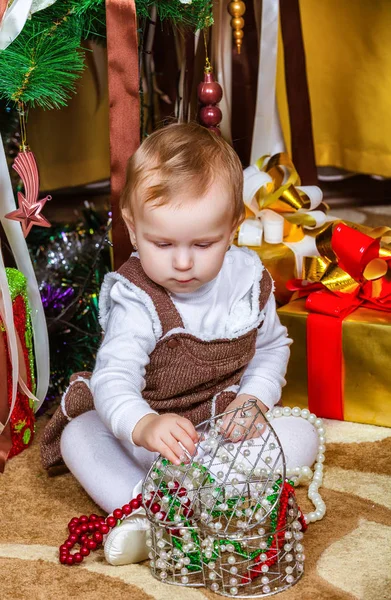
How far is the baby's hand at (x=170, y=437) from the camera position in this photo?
39.6 inches

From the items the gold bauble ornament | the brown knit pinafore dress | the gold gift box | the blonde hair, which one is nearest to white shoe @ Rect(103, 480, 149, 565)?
the brown knit pinafore dress

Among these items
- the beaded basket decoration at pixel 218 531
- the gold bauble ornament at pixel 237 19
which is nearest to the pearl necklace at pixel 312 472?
the beaded basket decoration at pixel 218 531

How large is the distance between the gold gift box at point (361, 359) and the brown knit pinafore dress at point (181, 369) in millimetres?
205

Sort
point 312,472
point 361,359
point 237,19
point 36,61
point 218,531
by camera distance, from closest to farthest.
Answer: point 218,531 → point 36,61 → point 312,472 → point 361,359 → point 237,19

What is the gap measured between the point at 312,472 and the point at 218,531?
36 centimetres

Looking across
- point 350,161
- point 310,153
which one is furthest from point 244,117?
point 350,161

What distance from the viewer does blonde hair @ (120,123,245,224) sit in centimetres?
112

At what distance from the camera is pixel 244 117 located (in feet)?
7.20

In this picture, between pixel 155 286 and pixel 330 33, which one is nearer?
pixel 155 286

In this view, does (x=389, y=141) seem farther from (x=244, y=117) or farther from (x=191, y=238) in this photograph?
(x=191, y=238)

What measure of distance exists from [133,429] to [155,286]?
23 centimetres

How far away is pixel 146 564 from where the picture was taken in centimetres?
106

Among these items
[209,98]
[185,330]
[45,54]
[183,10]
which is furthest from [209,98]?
[185,330]

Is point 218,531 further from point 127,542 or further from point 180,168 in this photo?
point 180,168
